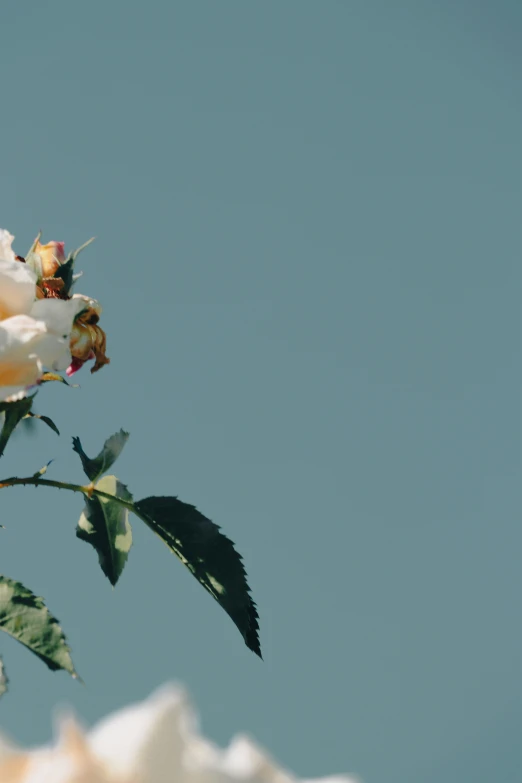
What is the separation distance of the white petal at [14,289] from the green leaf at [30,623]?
1.09ft

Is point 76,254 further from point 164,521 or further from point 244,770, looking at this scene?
point 244,770

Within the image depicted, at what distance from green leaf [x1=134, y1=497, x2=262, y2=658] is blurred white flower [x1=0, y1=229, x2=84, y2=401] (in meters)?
0.38

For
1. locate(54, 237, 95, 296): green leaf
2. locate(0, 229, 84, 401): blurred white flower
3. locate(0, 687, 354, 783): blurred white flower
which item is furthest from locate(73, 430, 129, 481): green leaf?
locate(0, 687, 354, 783): blurred white flower

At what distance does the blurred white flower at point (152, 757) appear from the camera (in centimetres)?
35

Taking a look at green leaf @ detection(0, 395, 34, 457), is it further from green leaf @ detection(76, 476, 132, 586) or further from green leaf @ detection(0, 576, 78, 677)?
green leaf @ detection(76, 476, 132, 586)

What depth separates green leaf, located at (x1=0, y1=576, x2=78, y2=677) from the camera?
1021 millimetres

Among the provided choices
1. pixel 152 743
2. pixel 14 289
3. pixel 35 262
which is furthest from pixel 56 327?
pixel 152 743

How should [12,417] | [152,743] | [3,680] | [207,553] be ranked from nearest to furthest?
[152,743]
[3,680]
[12,417]
[207,553]

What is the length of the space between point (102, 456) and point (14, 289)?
1.65ft

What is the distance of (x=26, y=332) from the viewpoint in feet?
3.30

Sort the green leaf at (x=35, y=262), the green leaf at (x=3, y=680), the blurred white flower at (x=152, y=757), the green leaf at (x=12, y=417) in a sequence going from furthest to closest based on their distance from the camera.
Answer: the green leaf at (x=35, y=262) → the green leaf at (x=12, y=417) → the green leaf at (x=3, y=680) → the blurred white flower at (x=152, y=757)

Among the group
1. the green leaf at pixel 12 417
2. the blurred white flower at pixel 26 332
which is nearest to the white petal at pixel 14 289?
the blurred white flower at pixel 26 332

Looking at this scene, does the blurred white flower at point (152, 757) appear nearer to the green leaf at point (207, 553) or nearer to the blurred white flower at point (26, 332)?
the blurred white flower at point (26, 332)

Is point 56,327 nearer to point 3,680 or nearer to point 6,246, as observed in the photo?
point 6,246
